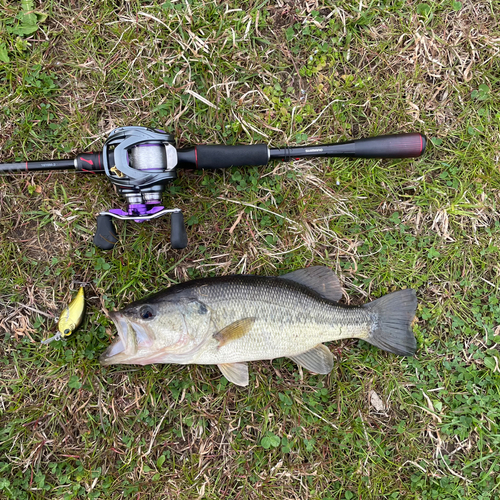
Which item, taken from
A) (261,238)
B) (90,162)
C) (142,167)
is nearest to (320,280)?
(261,238)

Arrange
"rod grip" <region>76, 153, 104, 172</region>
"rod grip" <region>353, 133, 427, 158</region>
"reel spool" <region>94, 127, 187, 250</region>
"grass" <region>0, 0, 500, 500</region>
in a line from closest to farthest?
"reel spool" <region>94, 127, 187, 250</region> → "rod grip" <region>76, 153, 104, 172</region> → "rod grip" <region>353, 133, 427, 158</region> → "grass" <region>0, 0, 500, 500</region>

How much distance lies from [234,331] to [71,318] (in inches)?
55.3

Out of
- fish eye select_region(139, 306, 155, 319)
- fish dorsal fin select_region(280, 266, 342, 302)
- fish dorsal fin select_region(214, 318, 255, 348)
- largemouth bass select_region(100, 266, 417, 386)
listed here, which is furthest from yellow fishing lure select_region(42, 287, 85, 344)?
fish dorsal fin select_region(280, 266, 342, 302)

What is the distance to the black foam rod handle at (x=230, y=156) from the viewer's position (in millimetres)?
2895

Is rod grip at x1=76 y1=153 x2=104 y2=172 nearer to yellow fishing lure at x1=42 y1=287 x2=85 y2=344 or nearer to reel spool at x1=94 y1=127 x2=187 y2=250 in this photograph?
reel spool at x1=94 y1=127 x2=187 y2=250

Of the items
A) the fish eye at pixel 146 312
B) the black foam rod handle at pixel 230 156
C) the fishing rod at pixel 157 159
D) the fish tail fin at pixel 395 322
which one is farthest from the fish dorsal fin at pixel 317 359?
the black foam rod handle at pixel 230 156

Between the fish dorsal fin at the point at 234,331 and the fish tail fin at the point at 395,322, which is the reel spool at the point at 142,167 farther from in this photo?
the fish tail fin at the point at 395,322

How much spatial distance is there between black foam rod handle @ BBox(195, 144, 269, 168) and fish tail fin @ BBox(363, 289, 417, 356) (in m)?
1.54

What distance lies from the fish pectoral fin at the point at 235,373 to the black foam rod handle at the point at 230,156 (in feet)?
5.35

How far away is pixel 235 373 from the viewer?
299 cm

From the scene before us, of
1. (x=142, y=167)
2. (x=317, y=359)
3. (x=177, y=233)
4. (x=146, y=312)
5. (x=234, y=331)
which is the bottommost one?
(x=317, y=359)

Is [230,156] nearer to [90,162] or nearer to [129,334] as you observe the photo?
[90,162]

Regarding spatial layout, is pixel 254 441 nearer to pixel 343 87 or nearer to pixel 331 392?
pixel 331 392

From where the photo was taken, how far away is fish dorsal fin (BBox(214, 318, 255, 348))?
9.00ft
